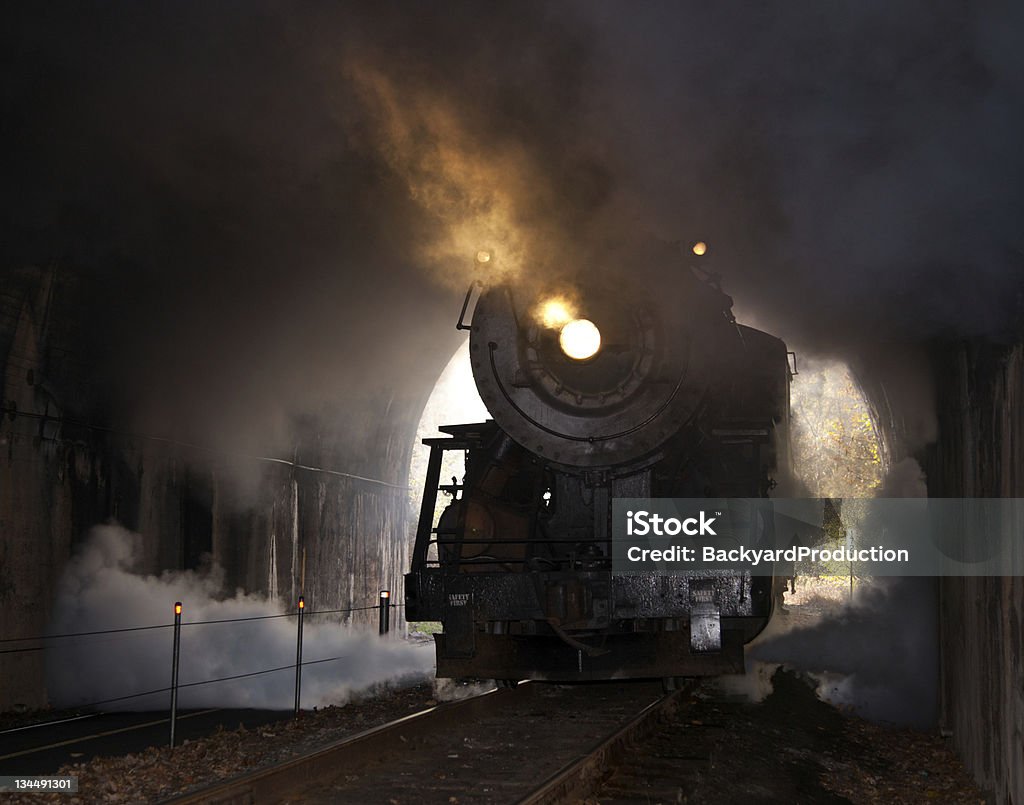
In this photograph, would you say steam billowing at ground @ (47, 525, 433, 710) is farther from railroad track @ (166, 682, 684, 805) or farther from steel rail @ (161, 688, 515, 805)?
steel rail @ (161, 688, 515, 805)

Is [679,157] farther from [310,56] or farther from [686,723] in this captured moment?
[686,723]

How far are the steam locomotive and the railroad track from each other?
510mm

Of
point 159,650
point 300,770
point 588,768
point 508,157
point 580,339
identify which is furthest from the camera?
point 159,650

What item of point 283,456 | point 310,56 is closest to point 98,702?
point 283,456

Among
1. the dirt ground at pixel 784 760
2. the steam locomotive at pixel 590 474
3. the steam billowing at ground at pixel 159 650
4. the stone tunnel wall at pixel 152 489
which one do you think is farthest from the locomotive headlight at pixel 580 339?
the stone tunnel wall at pixel 152 489

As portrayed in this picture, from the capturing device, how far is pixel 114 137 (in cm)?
899

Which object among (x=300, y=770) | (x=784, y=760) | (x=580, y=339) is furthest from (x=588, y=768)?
(x=580, y=339)

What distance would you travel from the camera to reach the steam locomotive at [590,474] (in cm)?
735

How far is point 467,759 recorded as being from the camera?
7008 mm

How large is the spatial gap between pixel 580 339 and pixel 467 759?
283 centimetres

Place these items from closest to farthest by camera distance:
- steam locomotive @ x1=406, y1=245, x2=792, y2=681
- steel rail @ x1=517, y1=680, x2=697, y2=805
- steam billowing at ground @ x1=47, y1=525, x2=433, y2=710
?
steel rail @ x1=517, y1=680, x2=697, y2=805 < steam locomotive @ x1=406, y1=245, x2=792, y2=681 < steam billowing at ground @ x1=47, y1=525, x2=433, y2=710

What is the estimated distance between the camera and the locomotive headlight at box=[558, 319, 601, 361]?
7746mm

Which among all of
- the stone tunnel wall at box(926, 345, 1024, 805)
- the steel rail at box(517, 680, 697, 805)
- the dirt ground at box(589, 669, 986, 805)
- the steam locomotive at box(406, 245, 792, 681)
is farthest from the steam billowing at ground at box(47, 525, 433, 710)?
the stone tunnel wall at box(926, 345, 1024, 805)

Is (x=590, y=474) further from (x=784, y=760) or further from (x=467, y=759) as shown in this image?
(x=784, y=760)
